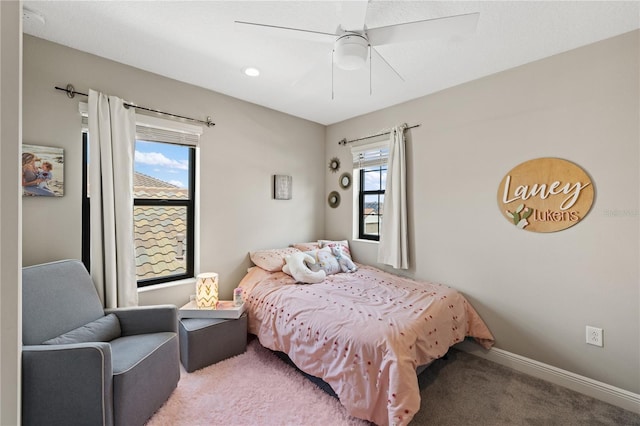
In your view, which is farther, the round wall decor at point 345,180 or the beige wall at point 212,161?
the round wall decor at point 345,180

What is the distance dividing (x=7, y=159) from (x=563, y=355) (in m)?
3.46

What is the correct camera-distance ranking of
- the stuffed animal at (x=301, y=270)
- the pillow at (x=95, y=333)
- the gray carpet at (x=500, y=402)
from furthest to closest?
the stuffed animal at (x=301, y=270), the gray carpet at (x=500, y=402), the pillow at (x=95, y=333)

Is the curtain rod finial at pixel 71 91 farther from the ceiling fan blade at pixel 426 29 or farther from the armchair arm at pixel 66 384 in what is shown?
the ceiling fan blade at pixel 426 29

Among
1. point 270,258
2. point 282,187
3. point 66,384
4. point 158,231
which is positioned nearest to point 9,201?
point 66,384

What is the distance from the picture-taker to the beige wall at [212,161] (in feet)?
6.44

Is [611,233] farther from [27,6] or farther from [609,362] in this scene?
[27,6]

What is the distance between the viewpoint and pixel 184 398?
1.85 metres

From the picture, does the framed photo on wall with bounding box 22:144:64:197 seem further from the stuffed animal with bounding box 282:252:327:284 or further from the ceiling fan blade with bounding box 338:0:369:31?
the ceiling fan blade with bounding box 338:0:369:31

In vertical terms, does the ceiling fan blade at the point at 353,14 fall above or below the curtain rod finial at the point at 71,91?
above

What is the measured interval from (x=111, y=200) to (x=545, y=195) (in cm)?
345

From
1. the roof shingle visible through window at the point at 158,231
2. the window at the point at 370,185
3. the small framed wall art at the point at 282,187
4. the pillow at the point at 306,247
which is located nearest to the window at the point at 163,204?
the roof shingle visible through window at the point at 158,231

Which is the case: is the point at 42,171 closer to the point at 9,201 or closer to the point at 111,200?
the point at 111,200

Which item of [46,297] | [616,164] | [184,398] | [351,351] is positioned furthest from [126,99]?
[616,164]

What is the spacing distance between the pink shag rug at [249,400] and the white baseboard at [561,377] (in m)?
1.47
